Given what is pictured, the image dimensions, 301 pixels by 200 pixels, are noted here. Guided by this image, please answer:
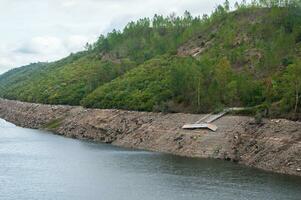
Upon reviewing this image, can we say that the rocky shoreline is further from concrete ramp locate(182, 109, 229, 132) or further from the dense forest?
the dense forest

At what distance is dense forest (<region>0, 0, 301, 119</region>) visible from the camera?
335 ft

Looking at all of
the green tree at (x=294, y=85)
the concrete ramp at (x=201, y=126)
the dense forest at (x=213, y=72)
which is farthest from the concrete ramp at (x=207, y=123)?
the green tree at (x=294, y=85)

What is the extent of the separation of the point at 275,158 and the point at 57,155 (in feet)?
134

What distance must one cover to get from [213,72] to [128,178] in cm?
4557

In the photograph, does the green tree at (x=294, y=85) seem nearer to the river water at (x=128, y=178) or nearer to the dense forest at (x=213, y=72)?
the dense forest at (x=213, y=72)

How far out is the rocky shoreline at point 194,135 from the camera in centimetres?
7744

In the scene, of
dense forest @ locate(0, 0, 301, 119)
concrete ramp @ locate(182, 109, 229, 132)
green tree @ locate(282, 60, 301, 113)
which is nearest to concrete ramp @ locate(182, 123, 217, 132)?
concrete ramp @ locate(182, 109, 229, 132)

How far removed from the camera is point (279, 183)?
66.1 meters

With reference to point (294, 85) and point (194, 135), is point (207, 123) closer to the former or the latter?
point (194, 135)

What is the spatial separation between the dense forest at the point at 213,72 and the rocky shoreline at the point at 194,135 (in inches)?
147

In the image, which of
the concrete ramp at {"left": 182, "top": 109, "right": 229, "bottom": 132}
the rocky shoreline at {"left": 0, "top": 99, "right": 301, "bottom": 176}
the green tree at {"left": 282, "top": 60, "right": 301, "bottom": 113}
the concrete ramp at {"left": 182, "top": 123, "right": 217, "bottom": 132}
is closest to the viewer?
the rocky shoreline at {"left": 0, "top": 99, "right": 301, "bottom": 176}

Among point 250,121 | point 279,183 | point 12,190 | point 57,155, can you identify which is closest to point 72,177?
point 12,190

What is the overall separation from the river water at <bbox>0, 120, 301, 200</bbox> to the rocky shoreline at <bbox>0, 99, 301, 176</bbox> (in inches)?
134

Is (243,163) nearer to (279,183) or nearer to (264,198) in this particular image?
(279,183)
